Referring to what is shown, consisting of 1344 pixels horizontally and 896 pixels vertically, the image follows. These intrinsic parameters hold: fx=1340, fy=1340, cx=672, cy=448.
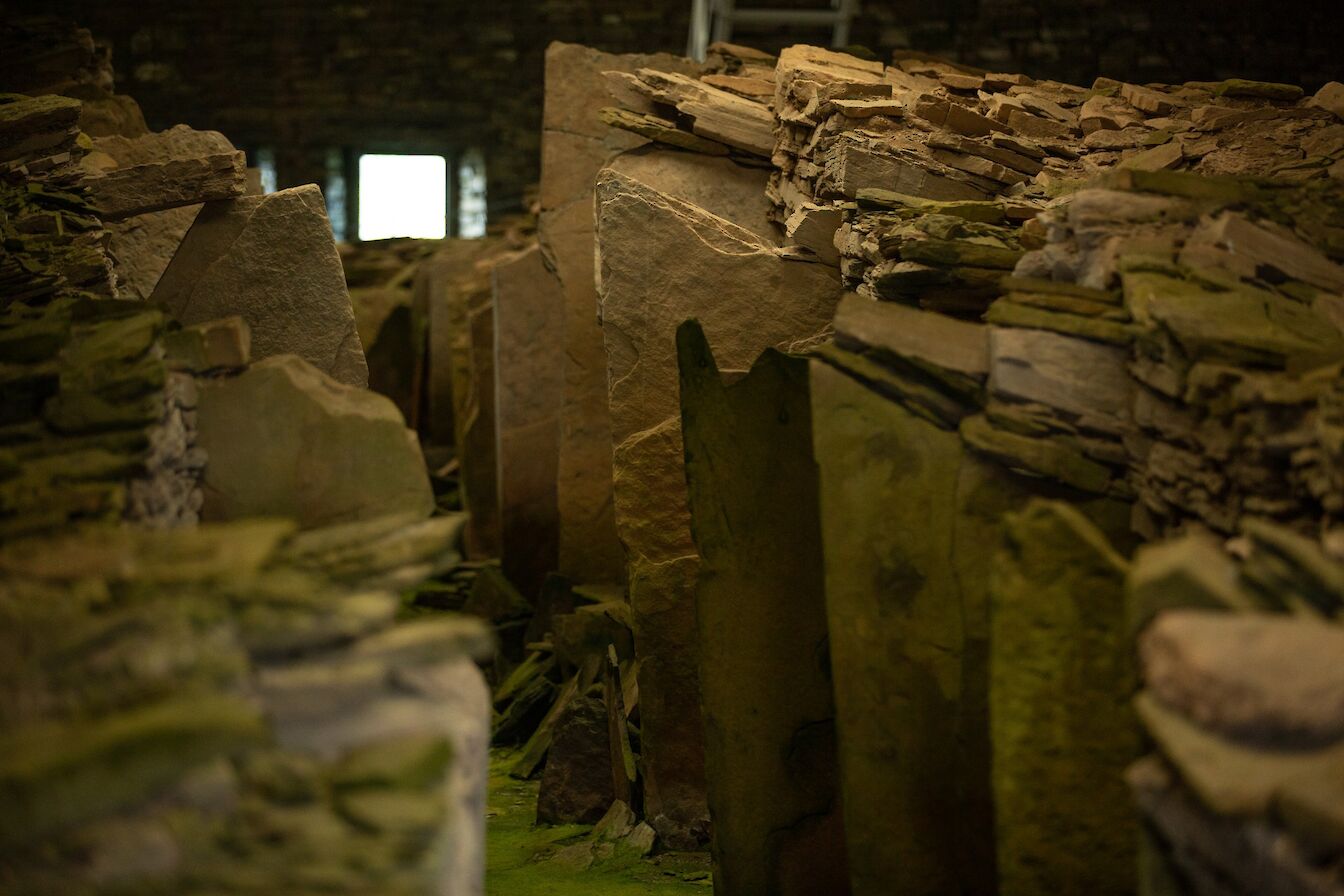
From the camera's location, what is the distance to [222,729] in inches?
85.7

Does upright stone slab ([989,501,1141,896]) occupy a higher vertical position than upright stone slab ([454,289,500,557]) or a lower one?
higher

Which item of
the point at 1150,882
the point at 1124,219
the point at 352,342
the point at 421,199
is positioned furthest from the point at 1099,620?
the point at 421,199

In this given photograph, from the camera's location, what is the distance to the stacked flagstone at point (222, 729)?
7.00ft

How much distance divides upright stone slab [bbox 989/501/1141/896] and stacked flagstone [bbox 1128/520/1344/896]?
0.38 metres

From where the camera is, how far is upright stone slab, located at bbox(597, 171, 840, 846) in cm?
523

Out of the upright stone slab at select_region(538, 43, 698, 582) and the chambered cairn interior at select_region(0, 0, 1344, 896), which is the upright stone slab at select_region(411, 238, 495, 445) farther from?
the upright stone slab at select_region(538, 43, 698, 582)

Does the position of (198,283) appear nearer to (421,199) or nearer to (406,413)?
(406,413)

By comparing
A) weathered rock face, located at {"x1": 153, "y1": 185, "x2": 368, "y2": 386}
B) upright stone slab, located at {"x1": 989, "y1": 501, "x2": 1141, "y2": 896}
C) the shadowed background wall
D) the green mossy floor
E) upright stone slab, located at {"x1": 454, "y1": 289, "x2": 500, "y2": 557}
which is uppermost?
the shadowed background wall

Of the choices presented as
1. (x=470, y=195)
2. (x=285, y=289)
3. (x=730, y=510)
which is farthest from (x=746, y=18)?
(x=730, y=510)

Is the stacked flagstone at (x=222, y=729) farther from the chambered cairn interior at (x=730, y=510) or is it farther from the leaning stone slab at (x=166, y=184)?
the leaning stone slab at (x=166, y=184)

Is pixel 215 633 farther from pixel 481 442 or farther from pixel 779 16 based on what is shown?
pixel 779 16

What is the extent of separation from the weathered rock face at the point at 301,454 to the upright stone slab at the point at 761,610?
1114 mm

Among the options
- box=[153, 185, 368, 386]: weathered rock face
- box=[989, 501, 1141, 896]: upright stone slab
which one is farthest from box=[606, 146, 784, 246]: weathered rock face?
box=[989, 501, 1141, 896]: upright stone slab

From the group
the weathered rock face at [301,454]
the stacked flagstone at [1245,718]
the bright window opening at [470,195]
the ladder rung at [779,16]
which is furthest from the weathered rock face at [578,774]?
the bright window opening at [470,195]
